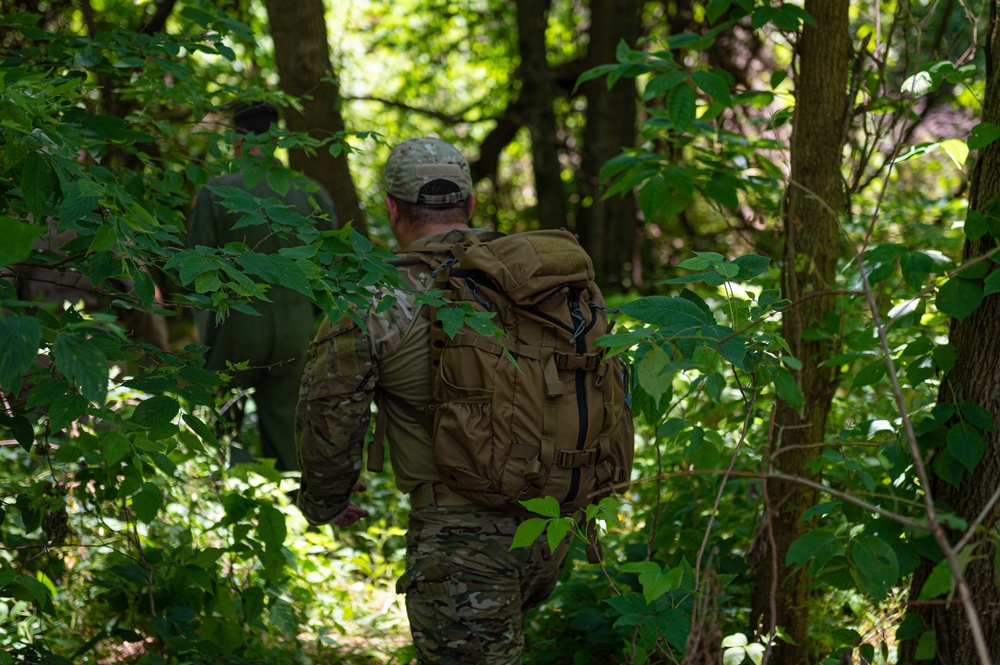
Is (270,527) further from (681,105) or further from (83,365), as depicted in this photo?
(681,105)

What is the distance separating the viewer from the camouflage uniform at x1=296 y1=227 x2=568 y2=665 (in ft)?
8.02

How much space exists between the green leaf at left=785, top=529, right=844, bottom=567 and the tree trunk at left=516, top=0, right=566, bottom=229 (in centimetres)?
583

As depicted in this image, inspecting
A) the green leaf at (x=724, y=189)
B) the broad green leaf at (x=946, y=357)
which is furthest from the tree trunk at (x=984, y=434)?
the green leaf at (x=724, y=189)

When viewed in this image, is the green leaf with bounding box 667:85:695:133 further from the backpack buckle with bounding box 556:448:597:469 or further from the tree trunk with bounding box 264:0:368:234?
the tree trunk with bounding box 264:0:368:234

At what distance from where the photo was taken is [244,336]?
15.8 feet

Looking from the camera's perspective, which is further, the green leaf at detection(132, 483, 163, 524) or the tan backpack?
the green leaf at detection(132, 483, 163, 524)

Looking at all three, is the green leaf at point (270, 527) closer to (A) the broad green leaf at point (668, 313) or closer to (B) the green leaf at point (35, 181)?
(B) the green leaf at point (35, 181)

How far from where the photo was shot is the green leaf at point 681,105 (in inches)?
115

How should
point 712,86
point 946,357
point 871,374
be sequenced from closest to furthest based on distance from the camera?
point 946,357 → point 871,374 → point 712,86

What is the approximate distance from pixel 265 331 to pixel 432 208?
251cm

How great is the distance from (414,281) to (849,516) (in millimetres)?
1328

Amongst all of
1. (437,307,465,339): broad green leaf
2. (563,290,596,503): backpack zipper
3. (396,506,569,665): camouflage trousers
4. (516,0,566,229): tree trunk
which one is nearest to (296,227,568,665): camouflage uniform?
(396,506,569,665): camouflage trousers

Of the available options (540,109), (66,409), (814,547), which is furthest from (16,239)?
(540,109)

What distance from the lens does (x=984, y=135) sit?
7.12 ft
